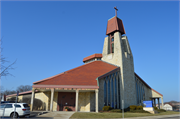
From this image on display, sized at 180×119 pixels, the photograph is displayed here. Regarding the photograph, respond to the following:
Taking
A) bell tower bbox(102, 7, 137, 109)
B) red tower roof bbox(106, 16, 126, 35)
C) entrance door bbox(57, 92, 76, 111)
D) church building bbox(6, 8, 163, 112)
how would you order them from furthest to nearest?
red tower roof bbox(106, 16, 126, 35)
bell tower bbox(102, 7, 137, 109)
entrance door bbox(57, 92, 76, 111)
church building bbox(6, 8, 163, 112)

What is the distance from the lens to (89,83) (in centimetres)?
2538

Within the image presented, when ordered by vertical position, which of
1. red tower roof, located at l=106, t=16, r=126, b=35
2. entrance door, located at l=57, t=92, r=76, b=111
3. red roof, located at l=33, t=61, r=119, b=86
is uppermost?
red tower roof, located at l=106, t=16, r=126, b=35

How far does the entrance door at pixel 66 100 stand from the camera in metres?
27.1

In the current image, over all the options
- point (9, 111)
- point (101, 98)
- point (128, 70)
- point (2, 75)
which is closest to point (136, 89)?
point (128, 70)

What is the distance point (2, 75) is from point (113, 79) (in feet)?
75.8

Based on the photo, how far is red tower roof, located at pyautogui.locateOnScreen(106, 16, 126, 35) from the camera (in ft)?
127

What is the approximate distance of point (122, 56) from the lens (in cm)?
3431

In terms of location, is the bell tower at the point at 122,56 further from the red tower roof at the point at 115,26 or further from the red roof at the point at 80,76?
the red roof at the point at 80,76

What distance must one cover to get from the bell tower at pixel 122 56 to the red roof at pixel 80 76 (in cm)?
321

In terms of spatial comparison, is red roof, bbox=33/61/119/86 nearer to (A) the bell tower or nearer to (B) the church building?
(B) the church building

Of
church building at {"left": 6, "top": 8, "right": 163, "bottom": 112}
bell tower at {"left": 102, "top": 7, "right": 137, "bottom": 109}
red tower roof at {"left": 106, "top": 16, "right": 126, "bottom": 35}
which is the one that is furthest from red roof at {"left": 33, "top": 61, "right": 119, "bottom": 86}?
red tower roof at {"left": 106, "top": 16, "right": 126, "bottom": 35}

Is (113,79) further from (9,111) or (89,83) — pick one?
(9,111)

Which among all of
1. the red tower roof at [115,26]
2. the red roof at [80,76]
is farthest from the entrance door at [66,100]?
the red tower roof at [115,26]

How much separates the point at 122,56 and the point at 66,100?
16.5 meters
